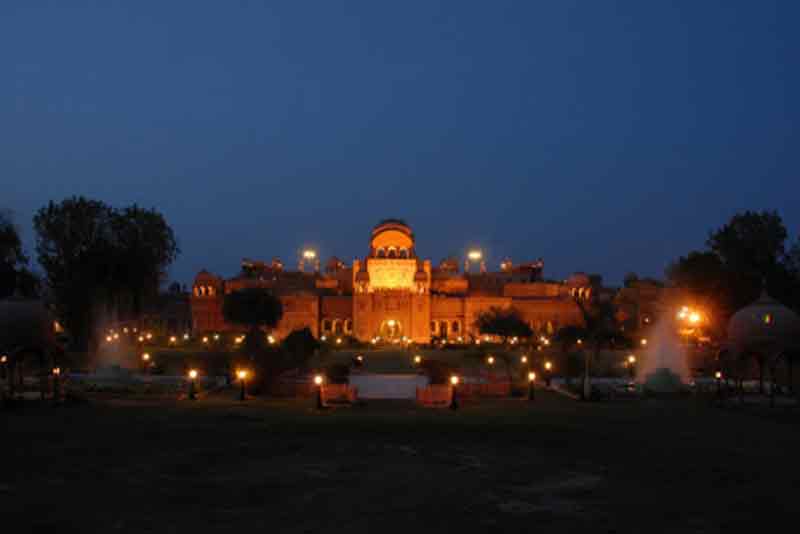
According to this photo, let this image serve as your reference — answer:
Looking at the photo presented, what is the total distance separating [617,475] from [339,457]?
5064 millimetres

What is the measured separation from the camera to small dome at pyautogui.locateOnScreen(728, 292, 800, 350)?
30422mm

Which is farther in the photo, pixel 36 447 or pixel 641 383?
pixel 641 383

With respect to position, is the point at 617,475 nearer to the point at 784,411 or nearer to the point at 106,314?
the point at 784,411

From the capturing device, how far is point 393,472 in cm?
1410

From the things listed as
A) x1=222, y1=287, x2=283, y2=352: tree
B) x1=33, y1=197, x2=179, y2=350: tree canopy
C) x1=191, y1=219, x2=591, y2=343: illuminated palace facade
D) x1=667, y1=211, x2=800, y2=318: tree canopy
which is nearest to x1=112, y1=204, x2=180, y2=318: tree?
x1=33, y1=197, x2=179, y2=350: tree canopy

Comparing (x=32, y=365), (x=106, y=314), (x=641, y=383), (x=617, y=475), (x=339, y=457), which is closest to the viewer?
(x=617, y=475)

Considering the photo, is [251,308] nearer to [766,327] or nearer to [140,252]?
[140,252]

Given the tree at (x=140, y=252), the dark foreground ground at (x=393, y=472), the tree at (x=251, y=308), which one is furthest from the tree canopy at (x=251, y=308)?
the dark foreground ground at (x=393, y=472)

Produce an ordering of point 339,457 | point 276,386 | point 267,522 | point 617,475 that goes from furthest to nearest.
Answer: point 276,386
point 339,457
point 617,475
point 267,522

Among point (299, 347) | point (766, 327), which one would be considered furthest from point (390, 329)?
point (766, 327)

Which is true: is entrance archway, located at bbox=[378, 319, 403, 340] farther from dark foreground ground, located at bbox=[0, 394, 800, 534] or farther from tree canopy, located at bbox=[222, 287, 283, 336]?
dark foreground ground, located at bbox=[0, 394, 800, 534]

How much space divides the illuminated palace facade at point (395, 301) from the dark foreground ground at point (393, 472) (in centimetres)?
6169

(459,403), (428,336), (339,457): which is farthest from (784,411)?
(428,336)

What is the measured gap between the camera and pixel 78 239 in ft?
177
